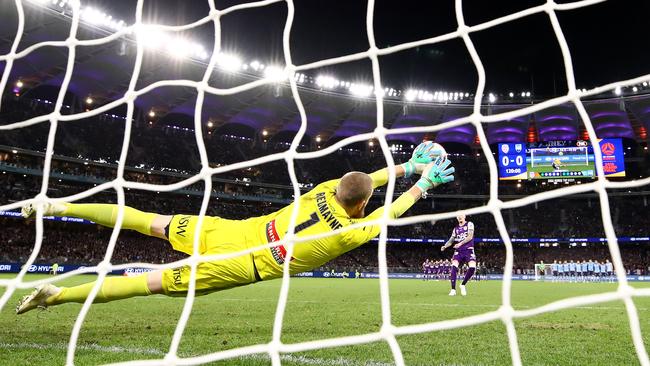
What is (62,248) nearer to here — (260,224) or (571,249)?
(260,224)

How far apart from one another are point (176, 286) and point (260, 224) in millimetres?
770

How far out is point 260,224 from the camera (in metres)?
3.98

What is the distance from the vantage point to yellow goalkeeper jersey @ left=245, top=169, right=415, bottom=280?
12.3ft

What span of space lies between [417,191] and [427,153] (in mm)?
409

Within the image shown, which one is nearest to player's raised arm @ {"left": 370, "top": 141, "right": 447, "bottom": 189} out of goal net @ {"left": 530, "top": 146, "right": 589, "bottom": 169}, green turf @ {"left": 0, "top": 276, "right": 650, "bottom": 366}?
green turf @ {"left": 0, "top": 276, "right": 650, "bottom": 366}

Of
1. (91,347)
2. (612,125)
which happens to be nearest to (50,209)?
(91,347)

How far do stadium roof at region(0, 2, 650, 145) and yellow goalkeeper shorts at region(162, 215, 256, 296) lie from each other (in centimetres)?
2211

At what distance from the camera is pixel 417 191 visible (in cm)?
404

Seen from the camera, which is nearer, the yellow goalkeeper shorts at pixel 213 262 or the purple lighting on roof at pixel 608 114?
the yellow goalkeeper shorts at pixel 213 262

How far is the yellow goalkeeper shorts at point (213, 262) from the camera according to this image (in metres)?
3.83

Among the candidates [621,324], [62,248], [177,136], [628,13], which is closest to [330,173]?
[177,136]

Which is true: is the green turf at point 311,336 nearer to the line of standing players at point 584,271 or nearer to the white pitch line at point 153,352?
the white pitch line at point 153,352

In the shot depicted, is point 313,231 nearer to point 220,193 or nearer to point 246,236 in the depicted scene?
point 246,236

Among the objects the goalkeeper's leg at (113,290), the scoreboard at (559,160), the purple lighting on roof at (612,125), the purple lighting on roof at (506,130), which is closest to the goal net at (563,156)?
the scoreboard at (559,160)
